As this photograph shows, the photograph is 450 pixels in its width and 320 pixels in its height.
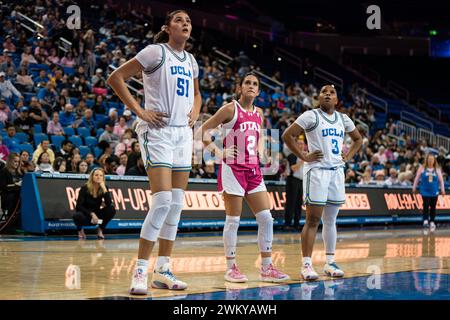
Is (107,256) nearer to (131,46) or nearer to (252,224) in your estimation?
(252,224)

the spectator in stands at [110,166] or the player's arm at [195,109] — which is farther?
the spectator in stands at [110,166]

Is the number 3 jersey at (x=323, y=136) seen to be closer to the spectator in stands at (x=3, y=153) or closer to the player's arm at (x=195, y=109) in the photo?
the player's arm at (x=195, y=109)

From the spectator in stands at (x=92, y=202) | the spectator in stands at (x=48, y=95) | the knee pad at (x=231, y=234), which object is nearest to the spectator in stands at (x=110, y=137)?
the spectator in stands at (x=48, y=95)

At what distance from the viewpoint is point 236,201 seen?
326 inches

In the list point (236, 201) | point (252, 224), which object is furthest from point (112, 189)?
point (236, 201)

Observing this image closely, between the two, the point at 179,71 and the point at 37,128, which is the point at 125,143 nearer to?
the point at 37,128

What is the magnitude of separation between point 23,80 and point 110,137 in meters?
3.12

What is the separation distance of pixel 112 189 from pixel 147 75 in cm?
897

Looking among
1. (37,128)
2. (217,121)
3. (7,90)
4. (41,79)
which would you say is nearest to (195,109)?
(217,121)

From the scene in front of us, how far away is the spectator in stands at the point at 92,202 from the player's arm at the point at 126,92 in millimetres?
7680

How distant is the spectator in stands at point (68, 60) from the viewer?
73.4 feet

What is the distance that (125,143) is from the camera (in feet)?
59.8

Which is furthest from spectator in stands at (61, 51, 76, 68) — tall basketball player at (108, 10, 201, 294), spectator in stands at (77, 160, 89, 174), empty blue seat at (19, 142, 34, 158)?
tall basketball player at (108, 10, 201, 294)

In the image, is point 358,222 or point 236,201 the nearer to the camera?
point 236,201
